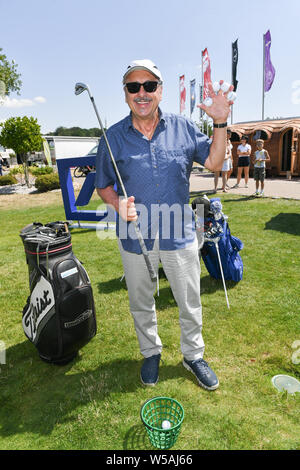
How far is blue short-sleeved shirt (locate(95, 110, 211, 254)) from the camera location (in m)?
2.31

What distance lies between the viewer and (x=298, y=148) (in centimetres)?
1595

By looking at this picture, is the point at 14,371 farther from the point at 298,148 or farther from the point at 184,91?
the point at 184,91

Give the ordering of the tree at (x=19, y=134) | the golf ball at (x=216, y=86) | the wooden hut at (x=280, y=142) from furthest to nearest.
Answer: the tree at (x=19, y=134), the wooden hut at (x=280, y=142), the golf ball at (x=216, y=86)

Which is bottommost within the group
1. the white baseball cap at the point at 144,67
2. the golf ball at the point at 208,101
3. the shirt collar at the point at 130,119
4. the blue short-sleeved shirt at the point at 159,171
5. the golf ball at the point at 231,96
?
the blue short-sleeved shirt at the point at 159,171

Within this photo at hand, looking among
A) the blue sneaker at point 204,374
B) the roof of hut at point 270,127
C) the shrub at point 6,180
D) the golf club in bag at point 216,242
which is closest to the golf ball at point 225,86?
the golf club in bag at point 216,242

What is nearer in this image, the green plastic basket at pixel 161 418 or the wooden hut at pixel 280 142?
the green plastic basket at pixel 161 418

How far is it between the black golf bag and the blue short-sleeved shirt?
2.04ft

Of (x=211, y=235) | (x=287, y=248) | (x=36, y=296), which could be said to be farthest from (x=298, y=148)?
(x=36, y=296)

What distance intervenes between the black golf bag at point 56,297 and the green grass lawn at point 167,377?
0.38 meters

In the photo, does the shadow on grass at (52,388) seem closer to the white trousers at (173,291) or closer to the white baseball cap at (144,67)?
the white trousers at (173,291)

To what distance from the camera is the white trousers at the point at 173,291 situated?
2.49 meters

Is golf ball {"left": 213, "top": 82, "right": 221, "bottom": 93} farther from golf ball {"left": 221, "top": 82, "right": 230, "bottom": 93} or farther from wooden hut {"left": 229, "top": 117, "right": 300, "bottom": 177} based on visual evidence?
wooden hut {"left": 229, "top": 117, "right": 300, "bottom": 177}

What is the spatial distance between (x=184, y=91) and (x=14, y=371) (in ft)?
115
